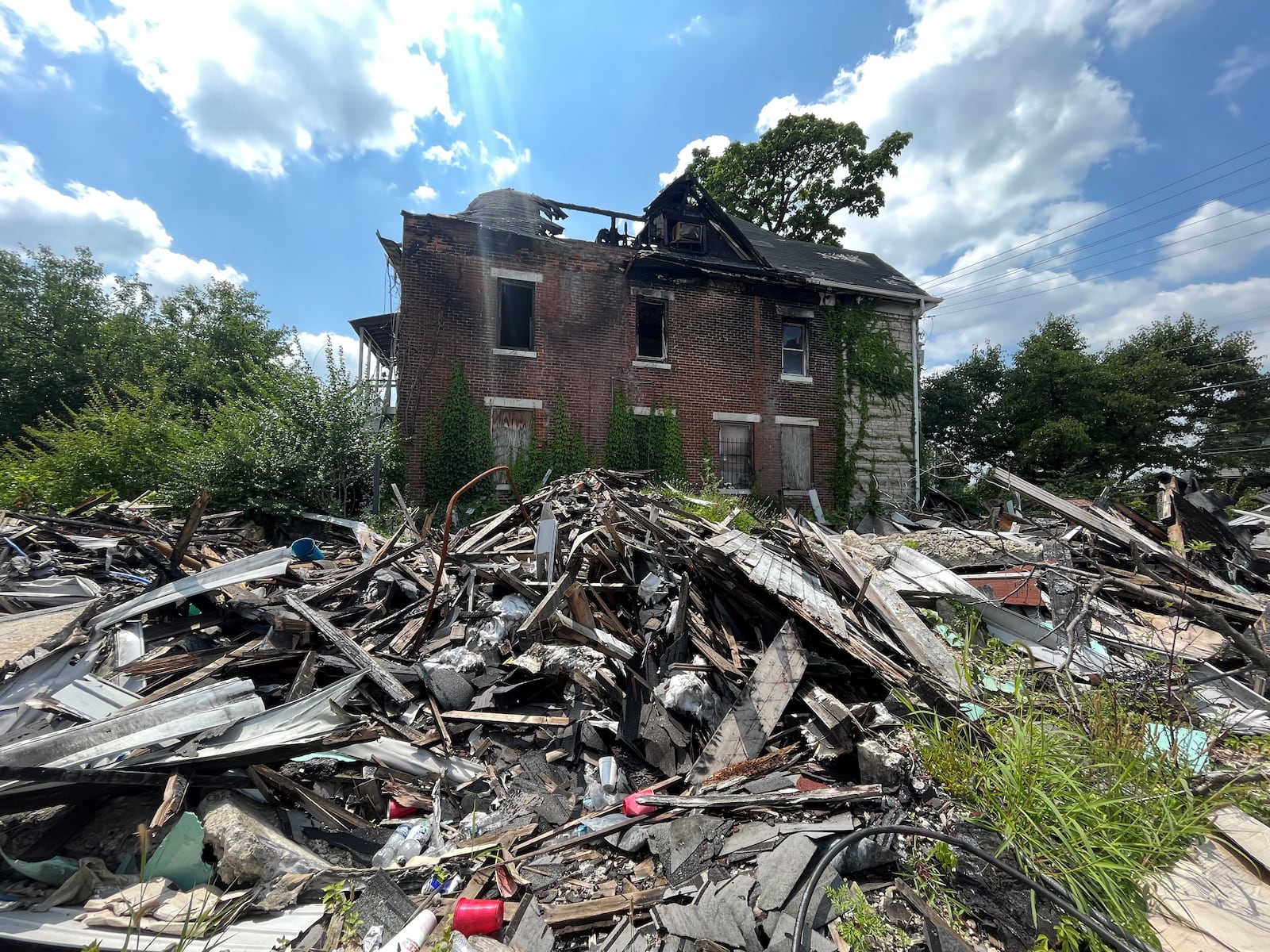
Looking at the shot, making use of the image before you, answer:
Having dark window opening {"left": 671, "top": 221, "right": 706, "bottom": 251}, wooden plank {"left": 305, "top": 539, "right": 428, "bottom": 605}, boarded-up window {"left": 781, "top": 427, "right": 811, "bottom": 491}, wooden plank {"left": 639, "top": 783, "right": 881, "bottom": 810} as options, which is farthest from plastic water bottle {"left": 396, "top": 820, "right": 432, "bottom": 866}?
dark window opening {"left": 671, "top": 221, "right": 706, "bottom": 251}

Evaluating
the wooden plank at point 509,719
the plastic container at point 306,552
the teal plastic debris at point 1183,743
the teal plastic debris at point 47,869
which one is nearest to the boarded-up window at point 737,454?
the plastic container at point 306,552

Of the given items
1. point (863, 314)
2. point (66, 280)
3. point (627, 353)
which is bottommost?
point (627, 353)

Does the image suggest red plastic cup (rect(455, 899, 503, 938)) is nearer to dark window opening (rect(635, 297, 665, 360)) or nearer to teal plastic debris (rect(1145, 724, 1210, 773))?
teal plastic debris (rect(1145, 724, 1210, 773))

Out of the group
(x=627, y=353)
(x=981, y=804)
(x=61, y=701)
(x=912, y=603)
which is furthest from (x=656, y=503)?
(x=627, y=353)

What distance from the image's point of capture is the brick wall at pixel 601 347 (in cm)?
1120

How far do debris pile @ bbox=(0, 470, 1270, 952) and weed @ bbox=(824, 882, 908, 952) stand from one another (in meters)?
0.04

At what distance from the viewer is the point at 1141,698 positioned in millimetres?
3824

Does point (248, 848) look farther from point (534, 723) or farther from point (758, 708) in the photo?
point (758, 708)

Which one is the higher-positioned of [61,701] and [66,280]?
[66,280]

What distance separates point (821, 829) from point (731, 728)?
0.86m

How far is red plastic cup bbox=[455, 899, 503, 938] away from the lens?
2191 millimetres

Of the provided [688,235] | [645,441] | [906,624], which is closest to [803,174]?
[688,235]

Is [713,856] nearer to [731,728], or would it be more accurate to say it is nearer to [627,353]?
[731,728]

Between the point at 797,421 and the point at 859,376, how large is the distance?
95.1 inches
